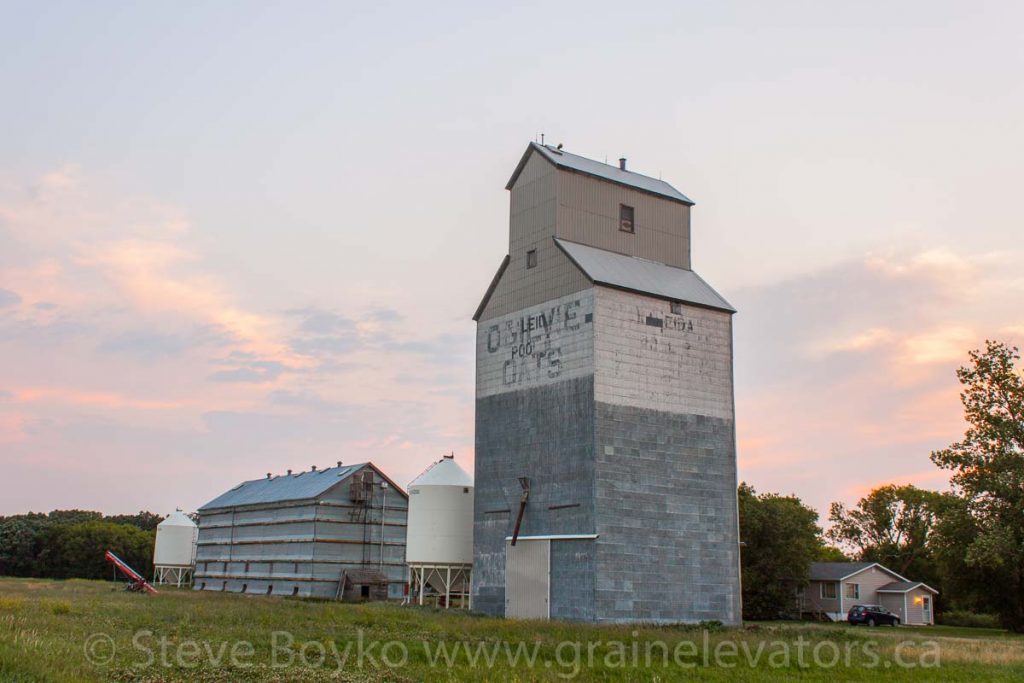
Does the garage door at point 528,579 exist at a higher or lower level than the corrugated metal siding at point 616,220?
lower

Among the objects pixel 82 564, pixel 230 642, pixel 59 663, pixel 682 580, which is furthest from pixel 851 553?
pixel 59 663

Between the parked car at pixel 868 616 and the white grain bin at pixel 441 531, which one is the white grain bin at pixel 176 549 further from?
the parked car at pixel 868 616

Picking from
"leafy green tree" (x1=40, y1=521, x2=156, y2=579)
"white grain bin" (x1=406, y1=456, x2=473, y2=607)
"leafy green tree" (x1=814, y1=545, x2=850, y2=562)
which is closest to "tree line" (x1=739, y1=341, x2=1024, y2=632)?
"white grain bin" (x1=406, y1=456, x2=473, y2=607)

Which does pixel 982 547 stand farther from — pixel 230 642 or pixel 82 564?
pixel 82 564

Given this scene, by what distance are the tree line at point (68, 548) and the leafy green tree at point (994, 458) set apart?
89.8 metres

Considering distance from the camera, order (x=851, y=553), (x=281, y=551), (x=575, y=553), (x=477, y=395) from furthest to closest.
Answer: (x=851, y=553), (x=281, y=551), (x=477, y=395), (x=575, y=553)

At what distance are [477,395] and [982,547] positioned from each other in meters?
25.6

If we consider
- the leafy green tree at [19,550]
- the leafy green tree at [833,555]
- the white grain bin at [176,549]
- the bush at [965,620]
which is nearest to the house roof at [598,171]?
the bush at [965,620]

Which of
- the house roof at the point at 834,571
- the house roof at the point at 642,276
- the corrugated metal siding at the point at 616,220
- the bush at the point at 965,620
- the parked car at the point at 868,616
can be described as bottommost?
the bush at the point at 965,620

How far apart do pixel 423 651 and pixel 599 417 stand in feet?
49.8

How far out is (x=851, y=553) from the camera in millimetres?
109062

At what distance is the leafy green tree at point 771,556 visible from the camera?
62.0 m

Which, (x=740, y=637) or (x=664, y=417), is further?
(x=664, y=417)

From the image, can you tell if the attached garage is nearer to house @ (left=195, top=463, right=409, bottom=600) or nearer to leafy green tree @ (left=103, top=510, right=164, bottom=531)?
house @ (left=195, top=463, right=409, bottom=600)
